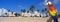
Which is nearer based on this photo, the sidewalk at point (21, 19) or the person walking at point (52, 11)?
the person walking at point (52, 11)

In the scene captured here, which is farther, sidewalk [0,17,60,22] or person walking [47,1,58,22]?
sidewalk [0,17,60,22]

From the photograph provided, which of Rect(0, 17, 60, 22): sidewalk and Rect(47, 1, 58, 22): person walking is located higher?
Rect(47, 1, 58, 22): person walking

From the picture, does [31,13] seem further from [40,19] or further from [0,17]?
[0,17]

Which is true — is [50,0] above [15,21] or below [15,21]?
above

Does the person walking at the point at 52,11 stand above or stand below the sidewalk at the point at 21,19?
above

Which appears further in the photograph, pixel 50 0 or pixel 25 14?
pixel 25 14

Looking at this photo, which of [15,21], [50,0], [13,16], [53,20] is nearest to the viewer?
[53,20]

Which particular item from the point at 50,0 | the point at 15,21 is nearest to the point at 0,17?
the point at 15,21

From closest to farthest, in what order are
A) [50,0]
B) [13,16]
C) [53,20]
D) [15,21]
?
[53,20] → [50,0] → [15,21] → [13,16]

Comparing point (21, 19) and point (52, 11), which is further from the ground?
point (52, 11)

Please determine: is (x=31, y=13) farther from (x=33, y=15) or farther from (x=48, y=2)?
(x=48, y=2)

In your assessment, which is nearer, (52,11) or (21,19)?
(52,11)

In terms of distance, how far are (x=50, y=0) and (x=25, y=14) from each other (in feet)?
5.59

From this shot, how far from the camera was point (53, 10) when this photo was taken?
5215mm
